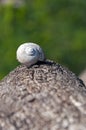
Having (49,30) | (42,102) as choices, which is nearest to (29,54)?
(42,102)

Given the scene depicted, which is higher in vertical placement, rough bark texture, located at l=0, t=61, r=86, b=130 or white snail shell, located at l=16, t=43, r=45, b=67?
white snail shell, located at l=16, t=43, r=45, b=67

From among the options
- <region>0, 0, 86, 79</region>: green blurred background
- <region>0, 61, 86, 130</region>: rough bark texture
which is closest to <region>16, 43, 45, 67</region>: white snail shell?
<region>0, 61, 86, 130</region>: rough bark texture

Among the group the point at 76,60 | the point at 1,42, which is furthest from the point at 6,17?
the point at 76,60

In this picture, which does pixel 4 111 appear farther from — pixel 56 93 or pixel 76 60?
pixel 76 60

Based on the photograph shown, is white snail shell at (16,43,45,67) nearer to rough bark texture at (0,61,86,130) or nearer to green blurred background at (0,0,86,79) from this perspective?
rough bark texture at (0,61,86,130)

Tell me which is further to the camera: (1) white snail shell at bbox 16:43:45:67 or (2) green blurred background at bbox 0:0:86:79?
(2) green blurred background at bbox 0:0:86:79

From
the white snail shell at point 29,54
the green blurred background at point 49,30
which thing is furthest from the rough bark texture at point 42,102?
the green blurred background at point 49,30
